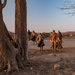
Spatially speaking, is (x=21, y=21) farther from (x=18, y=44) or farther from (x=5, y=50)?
(x=5, y=50)

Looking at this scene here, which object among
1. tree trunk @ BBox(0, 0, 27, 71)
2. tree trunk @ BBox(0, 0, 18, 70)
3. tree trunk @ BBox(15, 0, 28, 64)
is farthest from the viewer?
tree trunk @ BBox(15, 0, 28, 64)

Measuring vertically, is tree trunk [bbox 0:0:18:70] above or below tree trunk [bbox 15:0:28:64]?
below

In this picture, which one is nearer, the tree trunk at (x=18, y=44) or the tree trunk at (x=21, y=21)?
the tree trunk at (x=18, y=44)

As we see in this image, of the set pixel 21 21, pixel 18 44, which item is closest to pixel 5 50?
pixel 18 44

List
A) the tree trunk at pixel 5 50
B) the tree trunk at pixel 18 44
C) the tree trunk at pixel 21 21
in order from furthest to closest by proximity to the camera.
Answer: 1. the tree trunk at pixel 21 21
2. the tree trunk at pixel 18 44
3. the tree trunk at pixel 5 50

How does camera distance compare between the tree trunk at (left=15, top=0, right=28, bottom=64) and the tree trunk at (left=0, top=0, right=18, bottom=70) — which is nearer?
the tree trunk at (left=0, top=0, right=18, bottom=70)

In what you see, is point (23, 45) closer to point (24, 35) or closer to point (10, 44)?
point (24, 35)

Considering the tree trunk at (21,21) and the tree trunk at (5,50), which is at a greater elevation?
the tree trunk at (21,21)

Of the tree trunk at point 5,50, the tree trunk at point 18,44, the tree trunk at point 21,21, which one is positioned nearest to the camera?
the tree trunk at point 5,50

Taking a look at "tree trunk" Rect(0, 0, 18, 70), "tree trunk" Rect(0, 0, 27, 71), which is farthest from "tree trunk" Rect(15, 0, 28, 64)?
"tree trunk" Rect(0, 0, 18, 70)

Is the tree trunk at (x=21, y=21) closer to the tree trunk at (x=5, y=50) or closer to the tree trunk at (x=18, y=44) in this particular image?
the tree trunk at (x=18, y=44)

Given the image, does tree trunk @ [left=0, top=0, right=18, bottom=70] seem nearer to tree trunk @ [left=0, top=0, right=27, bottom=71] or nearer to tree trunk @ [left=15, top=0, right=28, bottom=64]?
tree trunk @ [left=0, top=0, right=27, bottom=71]

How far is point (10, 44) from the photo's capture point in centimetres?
1366

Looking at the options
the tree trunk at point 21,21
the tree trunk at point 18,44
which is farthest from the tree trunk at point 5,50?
the tree trunk at point 21,21
